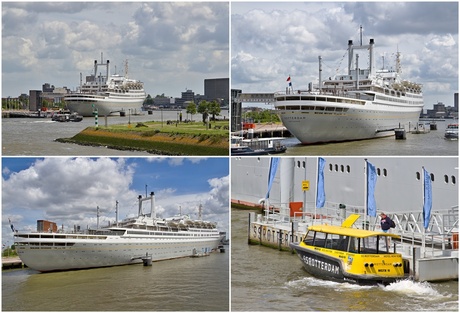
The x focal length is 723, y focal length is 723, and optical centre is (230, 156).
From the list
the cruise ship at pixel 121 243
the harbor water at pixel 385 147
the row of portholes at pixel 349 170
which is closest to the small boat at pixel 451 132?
the harbor water at pixel 385 147

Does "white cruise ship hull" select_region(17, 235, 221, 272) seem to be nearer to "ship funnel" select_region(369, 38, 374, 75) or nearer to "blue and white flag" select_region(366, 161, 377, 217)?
"blue and white flag" select_region(366, 161, 377, 217)

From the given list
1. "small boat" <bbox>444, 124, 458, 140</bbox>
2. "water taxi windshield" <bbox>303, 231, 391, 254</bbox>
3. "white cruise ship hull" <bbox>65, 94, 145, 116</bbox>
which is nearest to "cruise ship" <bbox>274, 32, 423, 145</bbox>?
"small boat" <bbox>444, 124, 458, 140</bbox>

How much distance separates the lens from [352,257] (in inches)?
415

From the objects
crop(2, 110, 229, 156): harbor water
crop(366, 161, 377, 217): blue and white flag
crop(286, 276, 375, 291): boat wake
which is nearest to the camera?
crop(286, 276, 375, 291): boat wake

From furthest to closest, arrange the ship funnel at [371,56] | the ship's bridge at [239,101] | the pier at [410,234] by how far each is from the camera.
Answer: the ship funnel at [371,56], the ship's bridge at [239,101], the pier at [410,234]

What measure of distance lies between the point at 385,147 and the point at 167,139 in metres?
6.64

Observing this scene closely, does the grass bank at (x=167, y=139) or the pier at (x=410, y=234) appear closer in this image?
the pier at (x=410, y=234)

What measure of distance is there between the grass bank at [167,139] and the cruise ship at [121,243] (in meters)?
1.30

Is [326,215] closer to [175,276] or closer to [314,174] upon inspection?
[314,174]

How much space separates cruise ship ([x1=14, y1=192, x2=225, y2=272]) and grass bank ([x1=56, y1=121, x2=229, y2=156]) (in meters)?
1.30

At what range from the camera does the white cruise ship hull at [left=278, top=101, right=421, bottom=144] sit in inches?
787

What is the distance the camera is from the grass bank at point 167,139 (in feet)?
41.5

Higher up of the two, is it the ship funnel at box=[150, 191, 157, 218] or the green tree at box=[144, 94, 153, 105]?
the green tree at box=[144, 94, 153, 105]

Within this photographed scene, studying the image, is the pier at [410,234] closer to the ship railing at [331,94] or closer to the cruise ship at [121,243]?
the cruise ship at [121,243]
